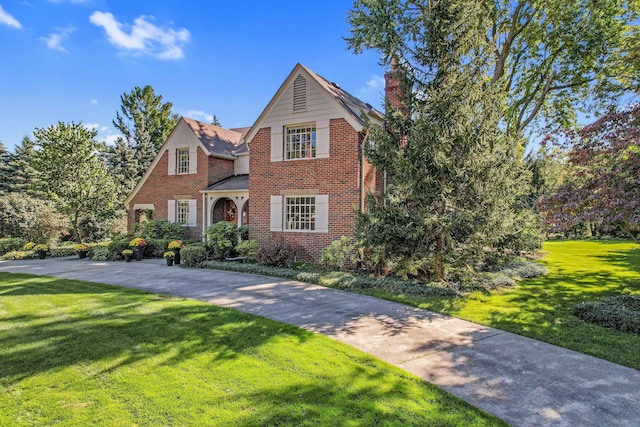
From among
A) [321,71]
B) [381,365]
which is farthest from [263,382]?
[321,71]

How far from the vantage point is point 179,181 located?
19125mm

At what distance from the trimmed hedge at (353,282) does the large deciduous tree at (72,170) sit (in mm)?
12419

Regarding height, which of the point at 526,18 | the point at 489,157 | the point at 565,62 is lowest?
the point at 489,157

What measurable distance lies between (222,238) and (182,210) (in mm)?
6111

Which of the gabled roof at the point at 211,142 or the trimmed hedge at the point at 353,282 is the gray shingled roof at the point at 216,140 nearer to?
the gabled roof at the point at 211,142

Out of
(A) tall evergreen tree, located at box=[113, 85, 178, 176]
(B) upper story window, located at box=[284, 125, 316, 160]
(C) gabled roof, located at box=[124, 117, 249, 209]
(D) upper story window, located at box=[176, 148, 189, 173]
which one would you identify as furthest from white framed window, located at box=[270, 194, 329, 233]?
(A) tall evergreen tree, located at box=[113, 85, 178, 176]

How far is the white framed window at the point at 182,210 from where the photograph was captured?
18.9m

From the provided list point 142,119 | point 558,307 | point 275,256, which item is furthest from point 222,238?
point 142,119

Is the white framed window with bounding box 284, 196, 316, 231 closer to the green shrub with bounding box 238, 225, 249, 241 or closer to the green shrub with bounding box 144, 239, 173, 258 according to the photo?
the green shrub with bounding box 238, 225, 249, 241

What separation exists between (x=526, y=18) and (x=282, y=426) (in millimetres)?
18324

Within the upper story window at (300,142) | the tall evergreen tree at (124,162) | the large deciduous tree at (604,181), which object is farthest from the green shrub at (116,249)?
the tall evergreen tree at (124,162)

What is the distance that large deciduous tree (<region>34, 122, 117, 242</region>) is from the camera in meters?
18.3

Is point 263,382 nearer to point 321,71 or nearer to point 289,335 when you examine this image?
point 289,335

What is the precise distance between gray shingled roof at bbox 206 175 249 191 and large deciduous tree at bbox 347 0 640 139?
25.8ft
